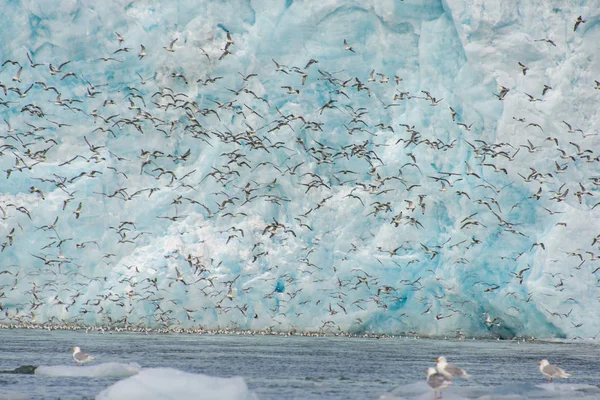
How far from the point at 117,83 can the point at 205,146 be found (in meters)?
5.20

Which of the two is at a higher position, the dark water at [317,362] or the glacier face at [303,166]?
the glacier face at [303,166]

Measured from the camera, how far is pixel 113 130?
40531mm

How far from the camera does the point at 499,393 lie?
14.9 meters

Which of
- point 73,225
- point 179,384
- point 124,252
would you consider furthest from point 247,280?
point 179,384

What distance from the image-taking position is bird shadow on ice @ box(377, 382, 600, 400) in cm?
1452

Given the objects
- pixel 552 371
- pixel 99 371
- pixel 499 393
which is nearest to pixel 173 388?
pixel 99 371

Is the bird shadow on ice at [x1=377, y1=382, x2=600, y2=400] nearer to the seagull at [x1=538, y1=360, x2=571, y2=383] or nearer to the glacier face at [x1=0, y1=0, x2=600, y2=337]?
the seagull at [x1=538, y1=360, x2=571, y2=383]

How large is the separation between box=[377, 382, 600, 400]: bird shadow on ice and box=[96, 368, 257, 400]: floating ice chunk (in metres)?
2.58

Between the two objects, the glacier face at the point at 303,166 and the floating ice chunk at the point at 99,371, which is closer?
the floating ice chunk at the point at 99,371

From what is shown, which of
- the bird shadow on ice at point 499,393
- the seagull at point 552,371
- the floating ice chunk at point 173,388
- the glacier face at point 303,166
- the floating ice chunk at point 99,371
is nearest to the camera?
the floating ice chunk at point 173,388

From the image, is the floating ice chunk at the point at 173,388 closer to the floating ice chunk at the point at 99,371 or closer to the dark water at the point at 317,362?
the dark water at the point at 317,362

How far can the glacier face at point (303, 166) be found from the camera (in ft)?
118

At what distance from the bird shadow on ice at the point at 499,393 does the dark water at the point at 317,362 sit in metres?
0.02

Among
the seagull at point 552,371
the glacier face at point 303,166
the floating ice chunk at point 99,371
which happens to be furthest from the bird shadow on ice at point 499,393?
the glacier face at point 303,166
